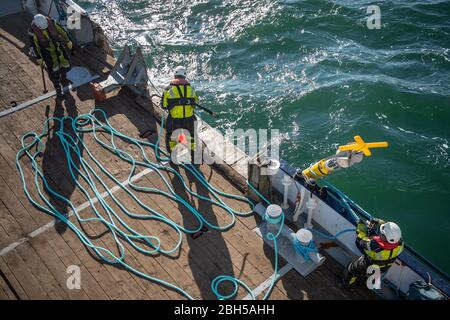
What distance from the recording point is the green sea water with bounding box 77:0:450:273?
12.2m

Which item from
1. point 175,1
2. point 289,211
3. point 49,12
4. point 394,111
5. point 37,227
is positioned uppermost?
point 49,12

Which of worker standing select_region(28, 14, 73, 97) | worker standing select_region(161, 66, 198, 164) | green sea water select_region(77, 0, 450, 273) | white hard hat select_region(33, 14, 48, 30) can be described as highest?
white hard hat select_region(33, 14, 48, 30)

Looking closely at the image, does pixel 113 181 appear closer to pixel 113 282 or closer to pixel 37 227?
pixel 37 227

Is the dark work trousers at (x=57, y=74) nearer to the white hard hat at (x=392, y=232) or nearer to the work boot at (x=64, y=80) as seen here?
the work boot at (x=64, y=80)

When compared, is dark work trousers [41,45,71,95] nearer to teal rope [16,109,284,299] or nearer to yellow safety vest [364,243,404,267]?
teal rope [16,109,284,299]

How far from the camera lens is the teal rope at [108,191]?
7.57 meters

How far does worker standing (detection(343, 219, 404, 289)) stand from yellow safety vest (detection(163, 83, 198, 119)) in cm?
404

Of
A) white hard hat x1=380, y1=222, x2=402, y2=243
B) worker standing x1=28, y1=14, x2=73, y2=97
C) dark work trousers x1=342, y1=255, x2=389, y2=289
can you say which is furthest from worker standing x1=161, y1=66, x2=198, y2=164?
white hard hat x1=380, y1=222, x2=402, y2=243

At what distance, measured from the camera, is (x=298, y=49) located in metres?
16.9

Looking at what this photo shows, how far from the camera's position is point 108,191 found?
865 centimetres

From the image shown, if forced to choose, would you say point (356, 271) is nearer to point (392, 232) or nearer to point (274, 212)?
point (392, 232)

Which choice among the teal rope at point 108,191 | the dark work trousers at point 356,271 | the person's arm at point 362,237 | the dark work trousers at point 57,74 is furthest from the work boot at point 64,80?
the dark work trousers at point 356,271

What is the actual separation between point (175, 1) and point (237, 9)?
10.0ft
